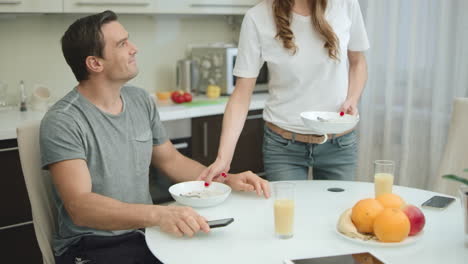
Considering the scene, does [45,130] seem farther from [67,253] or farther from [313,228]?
[313,228]

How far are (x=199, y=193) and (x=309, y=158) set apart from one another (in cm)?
52

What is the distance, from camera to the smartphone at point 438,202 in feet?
5.46

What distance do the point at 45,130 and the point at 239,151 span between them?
6.02 feet

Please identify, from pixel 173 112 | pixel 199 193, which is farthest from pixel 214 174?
pixel 173 112

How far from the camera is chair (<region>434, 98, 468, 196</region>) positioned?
83.2 inches

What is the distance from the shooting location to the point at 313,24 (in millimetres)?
2104

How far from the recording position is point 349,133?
217 cm

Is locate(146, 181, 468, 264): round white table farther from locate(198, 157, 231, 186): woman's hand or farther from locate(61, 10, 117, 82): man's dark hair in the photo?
locate(61, 10, 117, 82): man's dark hair

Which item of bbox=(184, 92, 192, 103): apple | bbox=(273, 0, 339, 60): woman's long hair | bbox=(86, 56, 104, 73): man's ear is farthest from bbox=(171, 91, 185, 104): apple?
bbox=(86, 56, 104, 73): man's ear

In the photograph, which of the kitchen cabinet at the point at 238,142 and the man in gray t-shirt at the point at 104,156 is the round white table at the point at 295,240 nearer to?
the man in gray t-shirt at the point at 104,156

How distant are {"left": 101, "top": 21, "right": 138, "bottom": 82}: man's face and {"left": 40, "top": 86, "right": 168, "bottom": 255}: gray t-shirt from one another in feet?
0.32

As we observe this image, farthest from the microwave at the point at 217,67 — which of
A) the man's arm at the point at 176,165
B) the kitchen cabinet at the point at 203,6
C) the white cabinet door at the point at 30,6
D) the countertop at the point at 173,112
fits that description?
the man's arm at the point at 176,165

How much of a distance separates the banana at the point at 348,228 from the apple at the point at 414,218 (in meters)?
0.10

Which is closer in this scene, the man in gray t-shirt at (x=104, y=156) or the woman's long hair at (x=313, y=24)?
the man in gray t-shirt at (x=104, y=156)
